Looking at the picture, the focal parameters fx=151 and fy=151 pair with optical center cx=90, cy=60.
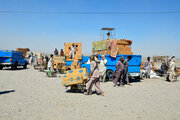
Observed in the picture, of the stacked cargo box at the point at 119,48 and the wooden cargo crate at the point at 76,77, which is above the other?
the stacked cargo box at the point at 119,48

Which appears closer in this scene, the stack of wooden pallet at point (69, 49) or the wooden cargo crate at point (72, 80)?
the wooden cargo crate at point (72, 80)

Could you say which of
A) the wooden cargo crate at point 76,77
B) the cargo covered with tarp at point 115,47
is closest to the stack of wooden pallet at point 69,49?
the cargo covered with tarp at point 115,47

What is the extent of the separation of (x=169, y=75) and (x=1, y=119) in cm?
1152

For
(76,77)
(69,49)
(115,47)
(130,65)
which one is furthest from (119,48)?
(69,49)

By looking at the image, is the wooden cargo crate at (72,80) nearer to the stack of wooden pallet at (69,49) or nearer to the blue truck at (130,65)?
the blue truck at (130,65)

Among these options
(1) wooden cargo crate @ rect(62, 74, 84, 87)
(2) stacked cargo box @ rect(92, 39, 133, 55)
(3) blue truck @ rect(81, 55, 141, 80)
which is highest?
(2) stacked cargo box @ rect(92, 39, 133, 55)

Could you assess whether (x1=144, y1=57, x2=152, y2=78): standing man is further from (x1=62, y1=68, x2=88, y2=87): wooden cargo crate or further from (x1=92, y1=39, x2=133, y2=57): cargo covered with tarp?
(x1=62, y1=68, x2=88, y2=87): wooden cargo crate

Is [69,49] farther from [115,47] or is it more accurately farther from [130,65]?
[130,65]

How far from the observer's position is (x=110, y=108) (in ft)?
15.8

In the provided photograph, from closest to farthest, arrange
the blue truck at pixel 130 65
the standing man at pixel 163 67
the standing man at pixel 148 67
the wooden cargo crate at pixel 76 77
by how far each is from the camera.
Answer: the wooden cargo crate at pixel 76 77 → the blue truck at pixel 130 65 → the standing man at pixel 148 67 → the standing man at pixel 163 67

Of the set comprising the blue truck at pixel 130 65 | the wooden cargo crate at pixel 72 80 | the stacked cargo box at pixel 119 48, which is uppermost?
the stacked cargo box at pixel 119 48

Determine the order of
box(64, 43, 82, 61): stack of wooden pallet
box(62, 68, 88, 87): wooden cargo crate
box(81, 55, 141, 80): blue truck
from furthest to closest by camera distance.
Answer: box(64, 43, 82, 61): stack of wooden pallet
box(81, 55, 141, 80): blue truck
box(62, 68, 88, 87): wooden cargo crate

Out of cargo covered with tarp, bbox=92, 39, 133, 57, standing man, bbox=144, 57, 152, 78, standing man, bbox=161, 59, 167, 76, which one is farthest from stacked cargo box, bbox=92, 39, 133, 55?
standing man, bbox=161, 59, 167, 76

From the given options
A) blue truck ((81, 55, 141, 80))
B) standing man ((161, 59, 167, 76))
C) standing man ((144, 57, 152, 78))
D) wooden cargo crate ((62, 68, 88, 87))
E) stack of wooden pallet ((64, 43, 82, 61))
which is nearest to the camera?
wooden cargo crate ((62, 68, 88, 87))
